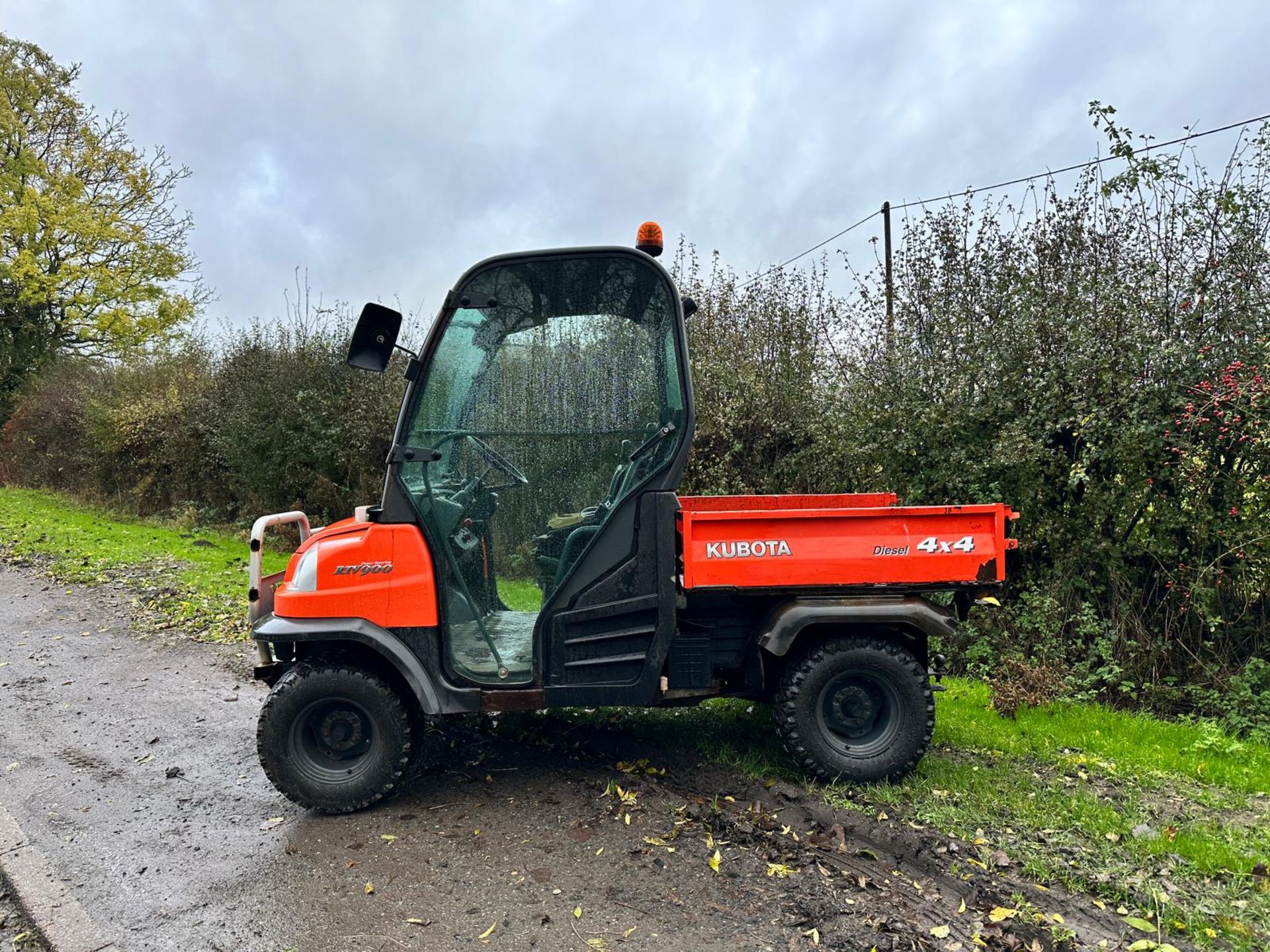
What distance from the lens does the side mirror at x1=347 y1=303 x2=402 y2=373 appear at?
3496 millimetres

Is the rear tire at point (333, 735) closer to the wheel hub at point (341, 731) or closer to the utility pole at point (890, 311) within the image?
the wheel hub at point (341, 731)

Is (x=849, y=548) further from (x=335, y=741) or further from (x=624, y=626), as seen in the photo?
(x=335, y=741)

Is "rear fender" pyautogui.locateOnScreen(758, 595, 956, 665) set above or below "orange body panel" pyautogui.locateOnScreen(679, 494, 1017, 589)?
below

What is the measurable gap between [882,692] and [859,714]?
153 millimetres

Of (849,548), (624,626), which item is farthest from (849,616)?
(624,626)

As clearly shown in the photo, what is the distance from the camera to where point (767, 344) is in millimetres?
8000

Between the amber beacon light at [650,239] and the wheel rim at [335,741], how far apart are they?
8.09ft

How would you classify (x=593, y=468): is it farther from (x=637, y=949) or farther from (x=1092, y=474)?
(x=1092, y=474)

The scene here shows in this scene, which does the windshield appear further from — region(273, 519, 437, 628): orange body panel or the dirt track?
the dirt track

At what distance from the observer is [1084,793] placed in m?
3.77

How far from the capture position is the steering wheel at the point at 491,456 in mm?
3750

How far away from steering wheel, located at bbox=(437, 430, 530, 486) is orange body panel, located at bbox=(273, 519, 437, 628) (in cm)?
44

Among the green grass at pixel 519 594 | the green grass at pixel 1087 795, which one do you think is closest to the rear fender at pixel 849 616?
the green grass at pixel 1087 795

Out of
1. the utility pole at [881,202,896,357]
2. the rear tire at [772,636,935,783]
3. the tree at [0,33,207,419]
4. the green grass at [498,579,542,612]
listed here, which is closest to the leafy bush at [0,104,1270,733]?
the utility pole at [881,202,896,357]
